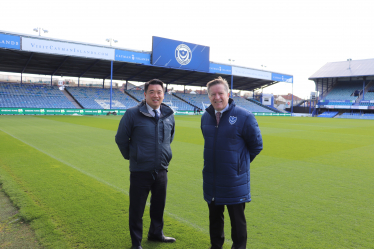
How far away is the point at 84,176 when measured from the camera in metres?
5.84

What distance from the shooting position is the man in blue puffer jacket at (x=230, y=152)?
8.96ft

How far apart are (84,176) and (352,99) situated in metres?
59.2

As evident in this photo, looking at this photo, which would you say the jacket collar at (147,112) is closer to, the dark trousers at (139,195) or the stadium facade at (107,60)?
the dark trousers at (139,195)

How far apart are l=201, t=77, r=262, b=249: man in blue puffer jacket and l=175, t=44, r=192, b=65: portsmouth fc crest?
37.5m

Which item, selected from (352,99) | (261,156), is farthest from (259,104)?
(261,156)

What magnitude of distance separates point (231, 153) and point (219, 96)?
1.99 ft

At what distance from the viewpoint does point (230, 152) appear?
273 cm

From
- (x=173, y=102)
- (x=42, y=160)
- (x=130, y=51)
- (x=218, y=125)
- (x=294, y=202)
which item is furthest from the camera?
(x=173, y=102)

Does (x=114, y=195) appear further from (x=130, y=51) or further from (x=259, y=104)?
(x=259, y=104)

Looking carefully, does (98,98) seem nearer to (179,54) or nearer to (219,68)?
(179,54)

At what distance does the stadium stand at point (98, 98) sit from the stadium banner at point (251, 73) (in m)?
18.2

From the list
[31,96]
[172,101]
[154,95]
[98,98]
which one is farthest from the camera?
[172,101]

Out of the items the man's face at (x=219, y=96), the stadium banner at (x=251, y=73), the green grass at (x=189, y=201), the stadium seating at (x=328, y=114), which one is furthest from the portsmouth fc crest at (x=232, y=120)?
the stadium seating at (x=328, y=114)

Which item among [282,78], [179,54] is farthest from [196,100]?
[282,78]
